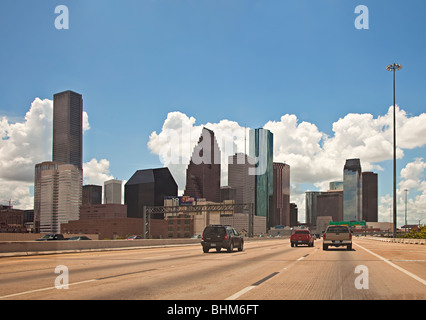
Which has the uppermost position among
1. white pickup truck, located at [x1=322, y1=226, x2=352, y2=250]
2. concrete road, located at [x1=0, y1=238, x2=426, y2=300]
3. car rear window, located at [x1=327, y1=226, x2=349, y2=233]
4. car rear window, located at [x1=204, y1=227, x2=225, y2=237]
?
concrete road, located at [x1=0, y1=238, x2=426, y2=300]

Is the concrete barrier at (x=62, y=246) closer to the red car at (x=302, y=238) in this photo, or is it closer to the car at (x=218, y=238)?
the car at (x=218, y=238)

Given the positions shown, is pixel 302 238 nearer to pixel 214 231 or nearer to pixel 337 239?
pixel 337 239

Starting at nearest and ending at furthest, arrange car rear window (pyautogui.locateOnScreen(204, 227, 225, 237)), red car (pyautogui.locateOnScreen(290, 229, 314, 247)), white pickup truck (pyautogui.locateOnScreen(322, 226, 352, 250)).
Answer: car rear window (pyautogui.locateOnScreen(204, 227, 225, 237)) < white pickup truck (pyautogui.locateOnScreen(322, 226, 352, 250)) < red car (pyautogui.locateOnScreen(290, 229, 314, 247))

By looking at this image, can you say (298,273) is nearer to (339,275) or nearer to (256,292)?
(339,275)

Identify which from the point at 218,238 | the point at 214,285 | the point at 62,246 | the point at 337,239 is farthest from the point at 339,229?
the point at 214,285

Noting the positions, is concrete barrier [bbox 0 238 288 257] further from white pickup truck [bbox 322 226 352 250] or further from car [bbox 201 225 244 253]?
white pickup truck [bbox 322 226 352 250]

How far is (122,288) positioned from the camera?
37.5ft

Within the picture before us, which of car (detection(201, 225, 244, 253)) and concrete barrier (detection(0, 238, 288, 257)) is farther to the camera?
car (detection(201, 225, 244, 253))

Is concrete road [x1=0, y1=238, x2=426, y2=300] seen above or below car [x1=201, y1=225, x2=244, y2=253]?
above

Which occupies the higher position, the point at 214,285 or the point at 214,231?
the point at 214,285

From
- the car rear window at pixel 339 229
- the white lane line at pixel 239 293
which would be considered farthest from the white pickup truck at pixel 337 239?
the white lane line at pixel 239 293

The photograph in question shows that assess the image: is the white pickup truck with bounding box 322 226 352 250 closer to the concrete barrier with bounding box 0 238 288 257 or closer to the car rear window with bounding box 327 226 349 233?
the car rear window with bounding box 327 226 349 233

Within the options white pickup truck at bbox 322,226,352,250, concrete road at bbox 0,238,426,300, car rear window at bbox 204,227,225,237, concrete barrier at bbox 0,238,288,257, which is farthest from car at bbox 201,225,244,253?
concrete road at bbox 0,238,426,300

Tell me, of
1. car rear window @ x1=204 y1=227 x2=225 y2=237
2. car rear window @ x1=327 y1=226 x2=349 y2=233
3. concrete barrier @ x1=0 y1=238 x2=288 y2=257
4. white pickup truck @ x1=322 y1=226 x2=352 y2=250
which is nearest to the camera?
concrete barrier @ x1=0 y1=238 x2=288 y2=257
